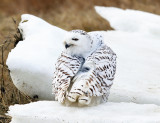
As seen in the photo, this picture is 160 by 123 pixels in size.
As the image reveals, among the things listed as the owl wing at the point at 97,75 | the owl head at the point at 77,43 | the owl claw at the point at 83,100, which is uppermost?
the owl head at the point at 77,43

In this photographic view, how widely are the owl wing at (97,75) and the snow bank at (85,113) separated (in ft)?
0.16

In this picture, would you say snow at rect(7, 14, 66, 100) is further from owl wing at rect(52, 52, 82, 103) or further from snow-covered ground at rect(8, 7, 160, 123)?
owl wing at rect(52, 52, 82, 103)

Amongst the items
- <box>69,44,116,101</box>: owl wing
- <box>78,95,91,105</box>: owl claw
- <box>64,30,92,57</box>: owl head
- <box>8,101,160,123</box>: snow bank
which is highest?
<box>64,30,92,57</box>: owl head

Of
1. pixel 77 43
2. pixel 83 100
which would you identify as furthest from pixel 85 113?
pixel 77 43

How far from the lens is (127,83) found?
205cm

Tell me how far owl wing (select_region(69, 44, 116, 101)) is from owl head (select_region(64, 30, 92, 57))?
29 millimetres

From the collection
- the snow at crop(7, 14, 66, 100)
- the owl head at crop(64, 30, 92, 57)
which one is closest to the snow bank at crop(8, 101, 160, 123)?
the owl head at crop(64, 30, 92, 57)

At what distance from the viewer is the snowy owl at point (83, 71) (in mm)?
1368

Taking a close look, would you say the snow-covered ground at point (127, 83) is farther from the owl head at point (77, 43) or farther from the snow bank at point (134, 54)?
the owl head at point (77, 43)

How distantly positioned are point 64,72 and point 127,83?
69 cm

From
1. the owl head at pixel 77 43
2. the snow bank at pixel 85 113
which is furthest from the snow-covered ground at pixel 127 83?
the owl head at pixel 77 43

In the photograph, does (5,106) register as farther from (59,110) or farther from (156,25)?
(156,25)

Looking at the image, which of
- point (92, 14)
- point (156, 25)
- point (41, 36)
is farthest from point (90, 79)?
point (92, 14)

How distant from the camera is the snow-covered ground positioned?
1372mm
